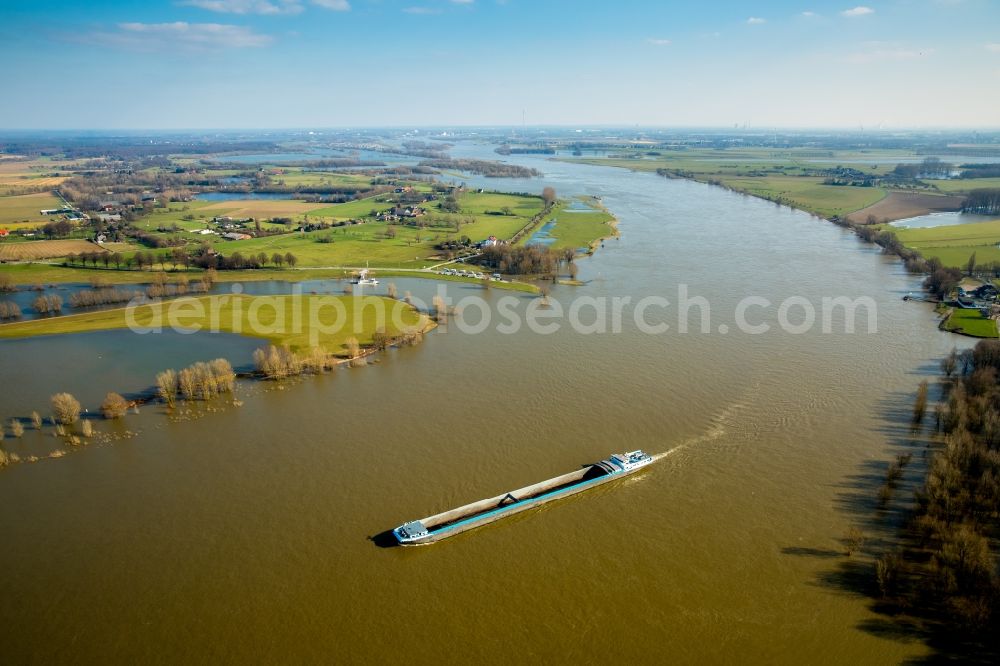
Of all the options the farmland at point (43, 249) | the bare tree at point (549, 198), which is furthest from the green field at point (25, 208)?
the bare tree at point (549, 198)

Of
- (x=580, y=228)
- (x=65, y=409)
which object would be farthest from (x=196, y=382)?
(x=580, y=228)

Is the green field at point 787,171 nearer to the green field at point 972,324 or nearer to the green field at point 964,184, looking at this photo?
the green field at point 964,184

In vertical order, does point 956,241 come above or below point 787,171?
below

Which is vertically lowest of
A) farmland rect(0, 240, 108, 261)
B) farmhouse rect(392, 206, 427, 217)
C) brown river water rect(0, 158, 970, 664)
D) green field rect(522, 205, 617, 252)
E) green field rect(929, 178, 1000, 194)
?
brown river water rect(0, 158, 970, 664)

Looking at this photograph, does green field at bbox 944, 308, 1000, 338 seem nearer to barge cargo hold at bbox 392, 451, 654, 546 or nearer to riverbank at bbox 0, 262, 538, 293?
barge cargo hold at bbox 392, 451, 654, 546

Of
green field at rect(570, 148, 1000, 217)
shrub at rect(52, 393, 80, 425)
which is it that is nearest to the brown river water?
shrub at rect(52, 393, 80, 425)

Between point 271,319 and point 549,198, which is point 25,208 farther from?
point 549,198

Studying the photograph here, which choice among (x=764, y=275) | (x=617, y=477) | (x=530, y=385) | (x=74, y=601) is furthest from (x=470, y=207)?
(x=74, y=601)
